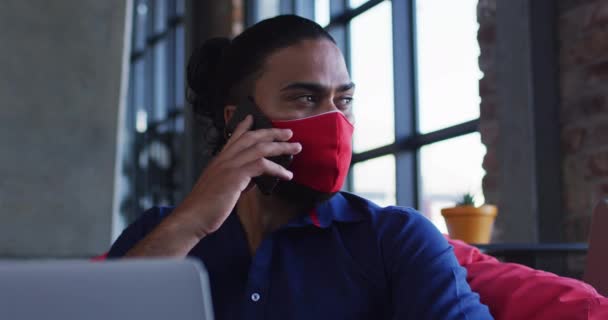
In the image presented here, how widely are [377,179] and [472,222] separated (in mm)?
1439

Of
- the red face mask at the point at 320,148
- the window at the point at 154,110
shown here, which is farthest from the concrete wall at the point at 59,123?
the window at the point at 154,110

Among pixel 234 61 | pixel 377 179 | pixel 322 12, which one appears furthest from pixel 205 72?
pixel 322 12

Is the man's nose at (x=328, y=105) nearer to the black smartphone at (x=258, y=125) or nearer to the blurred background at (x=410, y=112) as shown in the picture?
the black smartphone at (x=258, y=125)

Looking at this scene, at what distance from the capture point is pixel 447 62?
313 cm

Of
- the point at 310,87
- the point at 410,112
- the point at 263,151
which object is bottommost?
the point at 263,151

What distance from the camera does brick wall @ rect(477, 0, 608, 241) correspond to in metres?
2.23

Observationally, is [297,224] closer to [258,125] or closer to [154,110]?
[258,125]

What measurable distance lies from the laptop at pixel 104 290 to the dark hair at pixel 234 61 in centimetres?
100

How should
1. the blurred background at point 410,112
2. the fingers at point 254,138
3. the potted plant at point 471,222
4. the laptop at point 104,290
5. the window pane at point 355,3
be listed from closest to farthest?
1. the laptop at point 104,290
2. the fingers at point 254,138
3. the potted plant at point 471,222
4. the blurred background at point 410,112
5. the window pane at point 355,3

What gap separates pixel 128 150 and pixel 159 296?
6.61m

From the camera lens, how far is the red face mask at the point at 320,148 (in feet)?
4.45

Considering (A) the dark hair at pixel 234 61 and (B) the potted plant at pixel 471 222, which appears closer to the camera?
(A) the dark hair at pixel 234 61

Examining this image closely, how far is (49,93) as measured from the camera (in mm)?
2848

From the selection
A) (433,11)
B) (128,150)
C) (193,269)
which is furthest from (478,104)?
(128,150)
